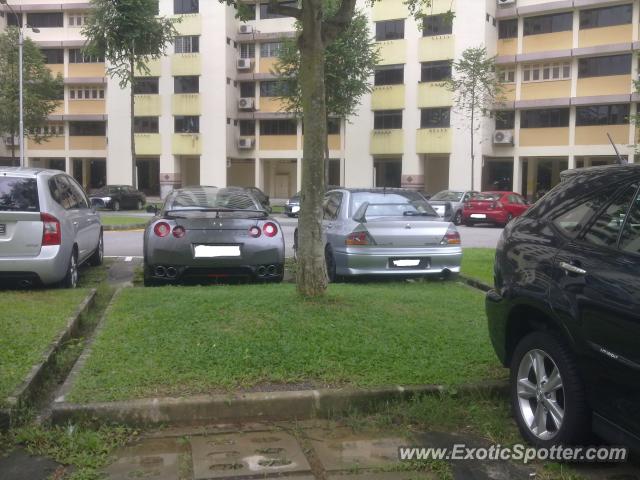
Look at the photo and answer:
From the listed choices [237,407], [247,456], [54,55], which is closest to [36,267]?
[237,407]

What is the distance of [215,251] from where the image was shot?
8.36 meters

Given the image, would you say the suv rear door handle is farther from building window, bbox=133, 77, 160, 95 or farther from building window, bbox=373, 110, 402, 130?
building window, bbox=133, 77, 160, 95

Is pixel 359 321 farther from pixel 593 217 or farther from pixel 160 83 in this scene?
pixel 160 83

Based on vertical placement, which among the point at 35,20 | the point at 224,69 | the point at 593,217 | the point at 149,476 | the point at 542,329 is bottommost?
the point at 149,476

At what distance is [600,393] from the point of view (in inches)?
141

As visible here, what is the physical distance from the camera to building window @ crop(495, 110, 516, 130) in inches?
1529

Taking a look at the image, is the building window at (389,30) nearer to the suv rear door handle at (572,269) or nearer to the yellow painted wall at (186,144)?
the yellow painted wall at (186,144)

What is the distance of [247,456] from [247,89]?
42.9 metres

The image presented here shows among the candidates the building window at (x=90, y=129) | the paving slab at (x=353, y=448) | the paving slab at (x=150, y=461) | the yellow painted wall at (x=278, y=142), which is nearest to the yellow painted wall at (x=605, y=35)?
the yellow painted wall at (x=278, y=142)

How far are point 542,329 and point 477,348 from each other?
1.64 meters

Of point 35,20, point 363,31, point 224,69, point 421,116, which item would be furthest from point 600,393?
point 35,20

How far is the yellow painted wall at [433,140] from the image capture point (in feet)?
128

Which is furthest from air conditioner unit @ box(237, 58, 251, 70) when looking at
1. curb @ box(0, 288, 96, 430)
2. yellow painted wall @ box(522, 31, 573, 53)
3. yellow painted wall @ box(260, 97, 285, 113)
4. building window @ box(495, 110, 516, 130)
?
curb @ box(0, 288, 96, 430)

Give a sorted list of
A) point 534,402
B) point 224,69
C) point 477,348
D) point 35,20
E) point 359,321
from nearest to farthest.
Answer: point 534,402
point 477,348
point 359,321
point 224,69
point 35,20
